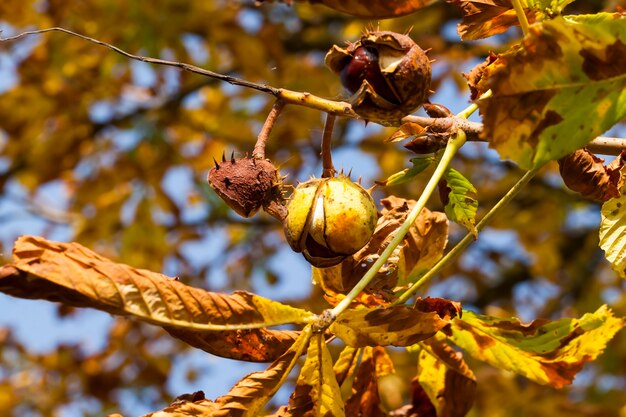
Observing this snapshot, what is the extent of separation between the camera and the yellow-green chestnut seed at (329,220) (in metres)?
1.31

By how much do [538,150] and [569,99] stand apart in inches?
2.9

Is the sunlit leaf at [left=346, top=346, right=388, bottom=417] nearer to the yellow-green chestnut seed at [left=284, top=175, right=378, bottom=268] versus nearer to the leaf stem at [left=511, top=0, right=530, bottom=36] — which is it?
the yellow-green chestnut seed at [left=284, top=175, right=378, bottom=268]

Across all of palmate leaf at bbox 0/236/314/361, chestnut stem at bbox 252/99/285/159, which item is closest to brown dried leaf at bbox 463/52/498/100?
chestnut stem at bbox 252/99/285/159

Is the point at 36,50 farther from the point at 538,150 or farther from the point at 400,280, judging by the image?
the point at 538,150

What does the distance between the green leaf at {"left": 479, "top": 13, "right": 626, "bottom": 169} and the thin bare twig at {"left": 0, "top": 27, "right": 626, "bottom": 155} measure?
14cm

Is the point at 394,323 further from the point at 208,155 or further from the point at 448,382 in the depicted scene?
the point at 208,155

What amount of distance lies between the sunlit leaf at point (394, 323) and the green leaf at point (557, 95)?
28cm

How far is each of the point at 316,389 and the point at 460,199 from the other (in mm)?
383

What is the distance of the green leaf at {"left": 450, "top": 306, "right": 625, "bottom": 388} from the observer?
1.39 m

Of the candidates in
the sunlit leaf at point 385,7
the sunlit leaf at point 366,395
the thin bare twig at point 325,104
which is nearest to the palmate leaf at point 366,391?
the sunlit leaf at point 366,395

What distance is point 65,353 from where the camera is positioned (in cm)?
548

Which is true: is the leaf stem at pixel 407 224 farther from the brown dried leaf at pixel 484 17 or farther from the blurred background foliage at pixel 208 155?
the blurred background foliage at pixel 208 155

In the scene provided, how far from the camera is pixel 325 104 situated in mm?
1288

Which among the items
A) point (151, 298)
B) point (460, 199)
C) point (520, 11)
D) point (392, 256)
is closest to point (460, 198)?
point (460, 199)
